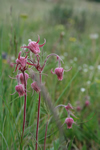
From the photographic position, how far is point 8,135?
0.91m

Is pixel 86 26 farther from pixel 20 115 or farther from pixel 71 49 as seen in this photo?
pixel 20 115

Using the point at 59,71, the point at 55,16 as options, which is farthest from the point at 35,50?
the point at 55,16

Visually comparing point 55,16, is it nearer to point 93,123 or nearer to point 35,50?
point 93,123

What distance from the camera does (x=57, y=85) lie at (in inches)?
69.8

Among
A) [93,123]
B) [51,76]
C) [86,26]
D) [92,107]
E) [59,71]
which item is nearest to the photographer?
[59,71]

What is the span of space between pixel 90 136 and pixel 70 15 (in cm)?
588

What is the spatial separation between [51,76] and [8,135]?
1213 mm

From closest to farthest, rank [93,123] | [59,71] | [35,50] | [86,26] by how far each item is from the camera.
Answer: [35,50]
[59,71]
[93,123]
[86,26]

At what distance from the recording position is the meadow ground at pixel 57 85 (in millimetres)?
899

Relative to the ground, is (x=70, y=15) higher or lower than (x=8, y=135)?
higher

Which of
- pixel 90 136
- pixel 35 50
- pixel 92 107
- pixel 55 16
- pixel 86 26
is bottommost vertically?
pixel 90 136

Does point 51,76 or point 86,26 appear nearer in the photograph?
point 51,76

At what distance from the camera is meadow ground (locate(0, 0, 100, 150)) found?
0.90 m

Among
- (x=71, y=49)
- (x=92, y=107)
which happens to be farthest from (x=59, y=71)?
(x=71, y=49)
